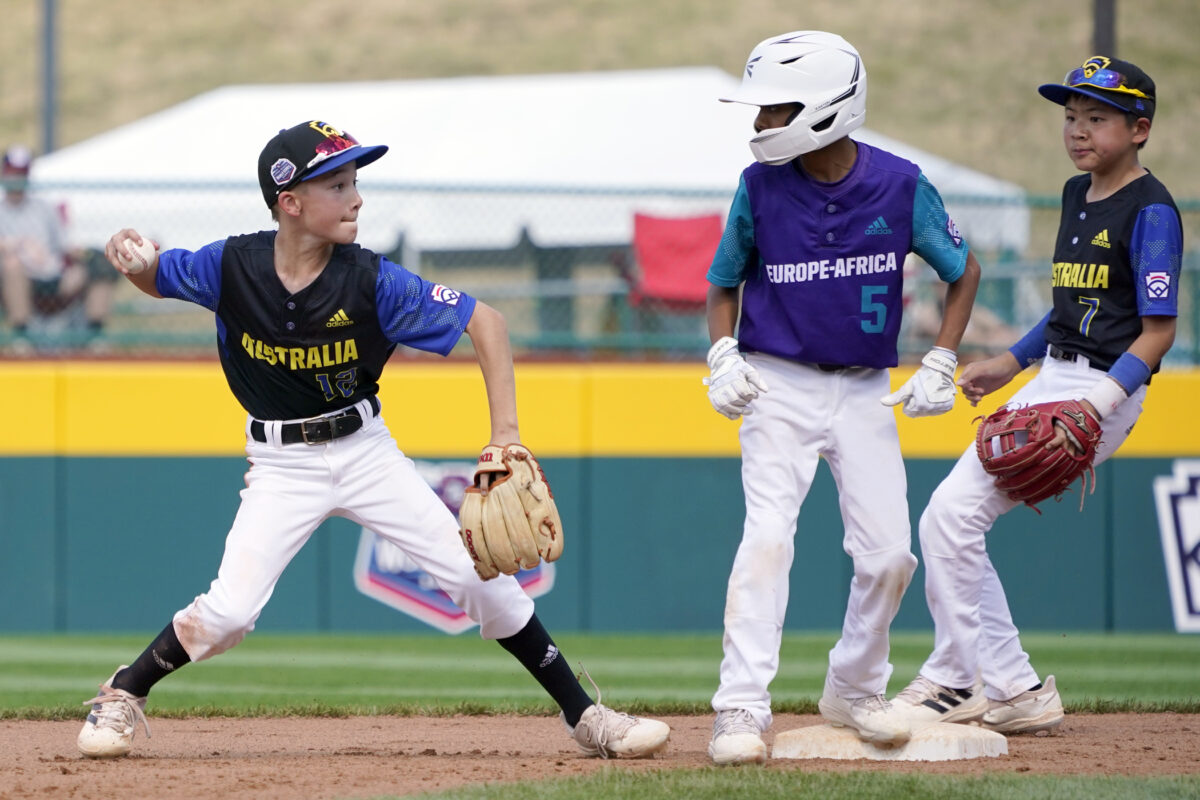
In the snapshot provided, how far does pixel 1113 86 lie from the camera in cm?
537

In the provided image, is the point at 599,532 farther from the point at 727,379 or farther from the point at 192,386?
the point at 727,379

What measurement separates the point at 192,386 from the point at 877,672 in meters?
5.35

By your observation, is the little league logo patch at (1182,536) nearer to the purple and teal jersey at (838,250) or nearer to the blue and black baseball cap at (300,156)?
the purple and teal jersey at (838,250)

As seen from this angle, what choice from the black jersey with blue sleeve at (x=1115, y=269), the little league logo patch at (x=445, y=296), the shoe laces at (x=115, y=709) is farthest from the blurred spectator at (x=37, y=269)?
the black jersey with blue sleeve at (x=1115, y=269)

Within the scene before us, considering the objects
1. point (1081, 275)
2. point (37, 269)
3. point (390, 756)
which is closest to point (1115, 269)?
point (1081, 275)

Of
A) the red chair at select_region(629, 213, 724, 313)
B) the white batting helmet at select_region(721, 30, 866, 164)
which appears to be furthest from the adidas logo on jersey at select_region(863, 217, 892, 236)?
the red chair at select_region(629, 213, 724, 313)

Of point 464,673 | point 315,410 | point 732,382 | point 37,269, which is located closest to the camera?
point 732,382

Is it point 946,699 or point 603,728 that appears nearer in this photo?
point 603,728

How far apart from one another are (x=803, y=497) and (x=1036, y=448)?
2.95ft

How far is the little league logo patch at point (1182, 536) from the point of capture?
29.2 feet

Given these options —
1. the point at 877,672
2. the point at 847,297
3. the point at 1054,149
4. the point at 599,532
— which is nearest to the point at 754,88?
the point at 847,297

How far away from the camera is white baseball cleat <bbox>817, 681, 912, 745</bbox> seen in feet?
16.0

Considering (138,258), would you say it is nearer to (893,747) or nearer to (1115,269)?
(893,747)

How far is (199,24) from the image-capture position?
47.0 m
